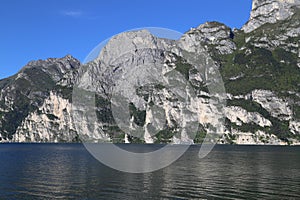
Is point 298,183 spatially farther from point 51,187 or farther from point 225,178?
point 51,187

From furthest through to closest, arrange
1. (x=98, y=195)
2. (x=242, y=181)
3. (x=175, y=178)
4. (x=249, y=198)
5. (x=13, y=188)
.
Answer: (x=175, y=178) < (x=242, y=181) < (x=13, y=188) < (x=98, y=195) < (x=249, y=198)

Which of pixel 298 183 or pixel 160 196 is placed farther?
pixel 298 183

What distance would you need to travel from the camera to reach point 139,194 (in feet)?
230

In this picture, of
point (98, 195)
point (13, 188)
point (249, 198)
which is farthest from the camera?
point (13, 188)

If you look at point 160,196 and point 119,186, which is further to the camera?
point 119,186

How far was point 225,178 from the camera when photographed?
90.6 m

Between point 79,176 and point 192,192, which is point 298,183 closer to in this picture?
point 192,192

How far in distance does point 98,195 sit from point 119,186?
35.1ft

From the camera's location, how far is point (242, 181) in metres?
85.3

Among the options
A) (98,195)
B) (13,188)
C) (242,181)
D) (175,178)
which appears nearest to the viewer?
(98,195)

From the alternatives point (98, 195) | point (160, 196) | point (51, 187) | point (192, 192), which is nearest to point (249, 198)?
point (192, 192)

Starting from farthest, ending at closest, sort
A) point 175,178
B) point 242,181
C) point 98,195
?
point 175,178
point 242,181
point 98,195

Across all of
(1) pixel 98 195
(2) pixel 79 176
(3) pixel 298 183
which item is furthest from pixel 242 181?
(2) pixel 79 176

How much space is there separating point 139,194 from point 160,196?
453 centimetres
